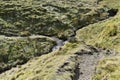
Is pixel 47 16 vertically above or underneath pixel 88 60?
underneath

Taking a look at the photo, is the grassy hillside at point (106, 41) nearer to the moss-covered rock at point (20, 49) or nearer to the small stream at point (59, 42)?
the small stream at point (59, 42)

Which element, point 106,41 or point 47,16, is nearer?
point 106,41

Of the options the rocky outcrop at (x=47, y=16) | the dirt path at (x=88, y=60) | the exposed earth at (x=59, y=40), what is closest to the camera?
the dirt path at (x=88, y=60)

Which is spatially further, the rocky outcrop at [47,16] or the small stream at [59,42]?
the rocky outcrop at [47,16]

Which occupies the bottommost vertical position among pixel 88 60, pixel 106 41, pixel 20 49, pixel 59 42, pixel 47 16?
pixel 20 49

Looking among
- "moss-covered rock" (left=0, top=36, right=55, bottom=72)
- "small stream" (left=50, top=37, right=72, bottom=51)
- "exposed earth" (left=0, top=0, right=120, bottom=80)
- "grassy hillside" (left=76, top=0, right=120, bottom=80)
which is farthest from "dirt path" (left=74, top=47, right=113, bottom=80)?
"moss-covered rock" (left=0, top=36, right=55, bottom=72)

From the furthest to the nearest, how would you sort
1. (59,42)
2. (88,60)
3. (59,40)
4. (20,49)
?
(59,40) → (59,42) → (20,49) → (88,60)

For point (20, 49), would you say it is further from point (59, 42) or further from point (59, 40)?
point (59, 40)

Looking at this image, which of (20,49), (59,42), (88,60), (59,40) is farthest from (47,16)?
(88,60)

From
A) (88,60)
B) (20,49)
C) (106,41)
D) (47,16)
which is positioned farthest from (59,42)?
(88,60)

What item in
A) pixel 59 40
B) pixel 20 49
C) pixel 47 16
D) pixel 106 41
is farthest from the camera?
pixel 47 16

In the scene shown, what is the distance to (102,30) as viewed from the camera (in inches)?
3728

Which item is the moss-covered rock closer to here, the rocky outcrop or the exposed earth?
the exposed earth

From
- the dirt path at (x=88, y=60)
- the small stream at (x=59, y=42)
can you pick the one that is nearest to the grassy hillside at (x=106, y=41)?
the dirt path at (x=88, y=60)
